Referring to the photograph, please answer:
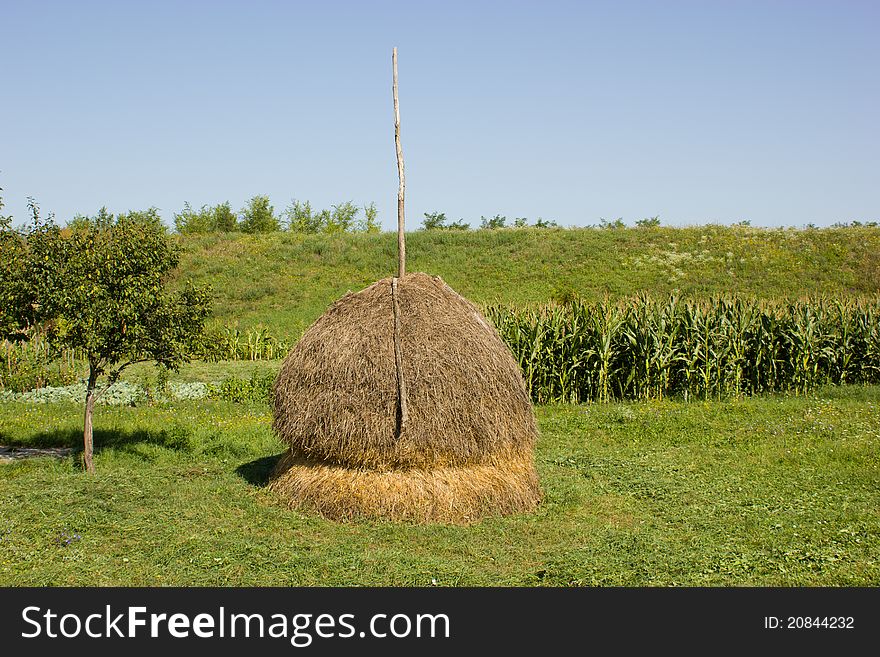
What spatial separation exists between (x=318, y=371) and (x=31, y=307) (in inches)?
216

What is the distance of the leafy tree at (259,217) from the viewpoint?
72.8 metres

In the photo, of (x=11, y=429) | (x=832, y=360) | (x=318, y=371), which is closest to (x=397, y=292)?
(x=318, y=371)

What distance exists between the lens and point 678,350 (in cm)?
2186

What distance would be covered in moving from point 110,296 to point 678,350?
15.4m

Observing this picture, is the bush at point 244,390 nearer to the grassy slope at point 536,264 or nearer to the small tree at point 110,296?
the small tree at point 110,296

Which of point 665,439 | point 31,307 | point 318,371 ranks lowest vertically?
point 665,439

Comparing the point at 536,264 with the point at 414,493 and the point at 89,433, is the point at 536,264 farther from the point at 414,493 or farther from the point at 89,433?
the point at 414,493

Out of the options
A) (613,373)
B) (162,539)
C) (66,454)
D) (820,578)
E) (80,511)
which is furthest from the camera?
(613,373)

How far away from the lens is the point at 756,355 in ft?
72.1

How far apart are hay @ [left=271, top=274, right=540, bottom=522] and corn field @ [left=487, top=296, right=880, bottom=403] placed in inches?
423

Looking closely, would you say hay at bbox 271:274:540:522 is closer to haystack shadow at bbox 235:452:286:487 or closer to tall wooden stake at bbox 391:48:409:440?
tall wooden stake at bbox 391:48:409:440

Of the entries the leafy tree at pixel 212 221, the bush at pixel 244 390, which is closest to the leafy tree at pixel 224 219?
the leafy tree at pixel 212 221

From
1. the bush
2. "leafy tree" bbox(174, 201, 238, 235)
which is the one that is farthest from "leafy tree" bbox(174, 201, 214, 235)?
the bush

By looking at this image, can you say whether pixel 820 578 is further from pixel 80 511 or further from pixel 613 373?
pixel 613 373
